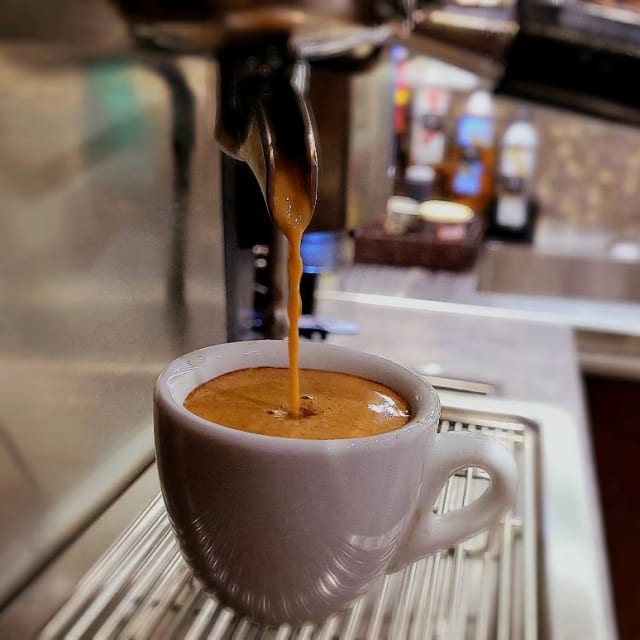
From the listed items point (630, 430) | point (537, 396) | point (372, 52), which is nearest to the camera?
point (372, 52)

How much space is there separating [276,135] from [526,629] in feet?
0.84

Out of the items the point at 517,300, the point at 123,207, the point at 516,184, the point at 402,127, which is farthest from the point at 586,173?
the point at 123,207

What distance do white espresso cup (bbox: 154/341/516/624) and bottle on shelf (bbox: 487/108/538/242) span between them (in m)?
1.33

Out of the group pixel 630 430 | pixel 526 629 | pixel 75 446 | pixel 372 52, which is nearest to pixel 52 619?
pixel 75 446

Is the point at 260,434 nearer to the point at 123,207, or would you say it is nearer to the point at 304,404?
the point at 304,404

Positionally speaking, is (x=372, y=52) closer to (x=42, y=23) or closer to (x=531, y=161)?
(x=42, y=23)

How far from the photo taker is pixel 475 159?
1750mm

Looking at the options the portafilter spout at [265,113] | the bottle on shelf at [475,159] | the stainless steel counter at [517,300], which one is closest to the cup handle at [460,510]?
the portafilter spout at [265,113]

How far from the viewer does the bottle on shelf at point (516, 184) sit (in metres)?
1.64

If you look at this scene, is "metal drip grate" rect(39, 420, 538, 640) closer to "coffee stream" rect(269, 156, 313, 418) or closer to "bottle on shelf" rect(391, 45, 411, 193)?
"coffee stream" rect(269, 156, 313, 418)

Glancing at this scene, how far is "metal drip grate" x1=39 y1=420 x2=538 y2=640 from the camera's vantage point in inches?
13.7

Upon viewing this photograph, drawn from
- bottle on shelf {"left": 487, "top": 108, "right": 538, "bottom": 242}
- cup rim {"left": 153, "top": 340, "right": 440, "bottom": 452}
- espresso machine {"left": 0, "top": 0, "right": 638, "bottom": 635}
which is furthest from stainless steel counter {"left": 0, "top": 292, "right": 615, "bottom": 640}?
bottle on shelf {"left": 487, "top": 108, "right": 538, "bottom": 242}

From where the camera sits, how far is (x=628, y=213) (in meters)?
1.80

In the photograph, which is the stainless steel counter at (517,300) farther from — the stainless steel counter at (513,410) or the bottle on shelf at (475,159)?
the bottle on shelf at (475,159)
